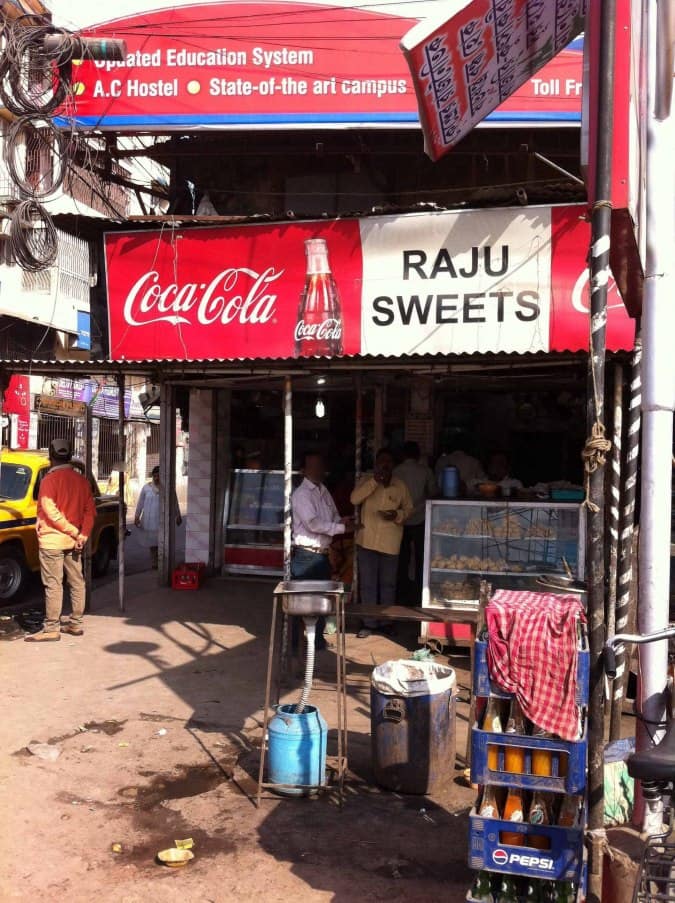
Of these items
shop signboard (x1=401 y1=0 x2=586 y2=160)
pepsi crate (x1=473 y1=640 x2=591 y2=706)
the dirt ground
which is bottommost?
the dirt ground

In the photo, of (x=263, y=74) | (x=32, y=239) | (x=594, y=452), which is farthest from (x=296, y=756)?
(x=32, y=239)

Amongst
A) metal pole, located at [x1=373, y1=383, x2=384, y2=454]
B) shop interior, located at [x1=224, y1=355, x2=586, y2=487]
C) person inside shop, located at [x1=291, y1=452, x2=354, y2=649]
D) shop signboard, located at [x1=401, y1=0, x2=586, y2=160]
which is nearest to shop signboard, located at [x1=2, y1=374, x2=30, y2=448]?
shop interior, located at [x1=224, y1=355, x2=586, y2=487]

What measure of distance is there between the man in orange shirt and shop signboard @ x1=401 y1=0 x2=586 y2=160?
5.86m

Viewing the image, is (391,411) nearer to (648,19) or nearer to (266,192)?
(266,192)

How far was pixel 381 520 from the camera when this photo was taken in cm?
906

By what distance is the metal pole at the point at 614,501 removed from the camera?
6.88 metres

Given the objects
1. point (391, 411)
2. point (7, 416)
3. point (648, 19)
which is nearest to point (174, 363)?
point (391, 411)

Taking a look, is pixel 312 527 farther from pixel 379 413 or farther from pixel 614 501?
pixel 379 413

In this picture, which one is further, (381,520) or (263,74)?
(263,74)

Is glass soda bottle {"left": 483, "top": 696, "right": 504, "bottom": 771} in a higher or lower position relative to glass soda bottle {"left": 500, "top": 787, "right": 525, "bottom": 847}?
higher

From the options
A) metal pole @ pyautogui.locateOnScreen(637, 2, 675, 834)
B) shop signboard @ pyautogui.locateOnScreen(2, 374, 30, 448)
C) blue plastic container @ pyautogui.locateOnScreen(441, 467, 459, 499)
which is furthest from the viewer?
shop signboard @ pyautogui.locateOnScreen(2, 374, 30, 448)

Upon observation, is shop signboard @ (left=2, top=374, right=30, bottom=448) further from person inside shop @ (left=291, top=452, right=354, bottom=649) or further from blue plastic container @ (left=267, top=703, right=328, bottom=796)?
blue plastic container @ (left=267, top=703, right=328, bottom=796)

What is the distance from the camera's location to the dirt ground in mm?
4203

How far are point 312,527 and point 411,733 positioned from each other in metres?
2.92
